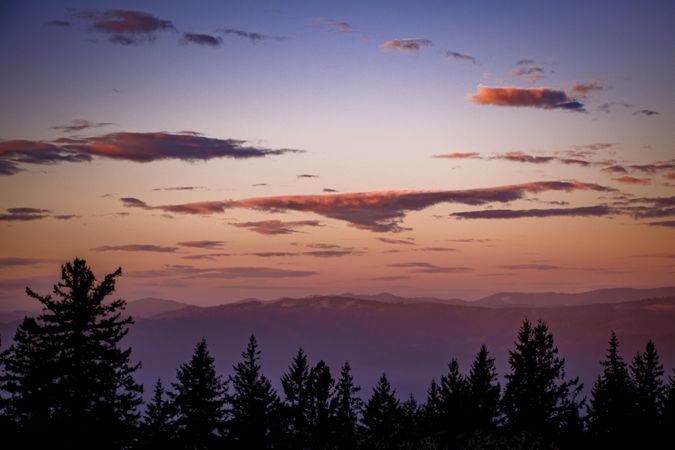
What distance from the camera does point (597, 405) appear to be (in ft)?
191

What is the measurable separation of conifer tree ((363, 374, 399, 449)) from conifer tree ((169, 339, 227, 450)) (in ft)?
36.5

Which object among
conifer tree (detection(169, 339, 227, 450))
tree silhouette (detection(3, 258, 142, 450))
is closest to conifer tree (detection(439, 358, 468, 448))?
conifer tree (detection(169, 339, 227, 450))

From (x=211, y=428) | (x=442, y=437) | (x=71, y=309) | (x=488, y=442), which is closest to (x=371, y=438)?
(x=442, y=437)

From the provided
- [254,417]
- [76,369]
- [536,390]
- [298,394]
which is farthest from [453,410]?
[76,369]

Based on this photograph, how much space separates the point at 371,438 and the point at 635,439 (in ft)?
81.7

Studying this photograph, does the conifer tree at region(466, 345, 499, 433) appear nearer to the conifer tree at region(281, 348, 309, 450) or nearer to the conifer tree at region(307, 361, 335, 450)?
the conifer tree at region(307, 361, 335, 450)

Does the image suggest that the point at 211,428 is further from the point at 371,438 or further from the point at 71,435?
the point at 71,435

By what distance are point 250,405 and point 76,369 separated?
2333 centimetres

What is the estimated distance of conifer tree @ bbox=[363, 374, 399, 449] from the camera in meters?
45.5

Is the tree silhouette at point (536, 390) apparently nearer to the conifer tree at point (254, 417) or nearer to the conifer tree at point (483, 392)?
the conifer tree at point (483, 392)

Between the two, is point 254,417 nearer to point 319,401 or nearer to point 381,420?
point 319,401

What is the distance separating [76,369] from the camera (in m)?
27.5

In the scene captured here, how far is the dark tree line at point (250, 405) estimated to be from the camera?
2739cm

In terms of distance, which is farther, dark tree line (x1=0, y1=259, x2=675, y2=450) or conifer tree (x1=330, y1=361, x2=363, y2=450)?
conifer tree (x1=330, y1=361, x2=363, y2=450)
